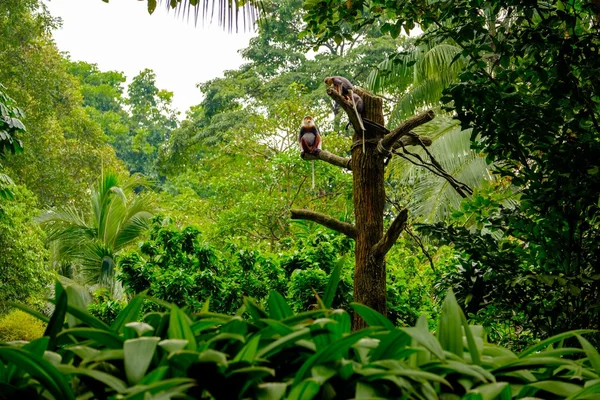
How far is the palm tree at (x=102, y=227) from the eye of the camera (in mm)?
15352

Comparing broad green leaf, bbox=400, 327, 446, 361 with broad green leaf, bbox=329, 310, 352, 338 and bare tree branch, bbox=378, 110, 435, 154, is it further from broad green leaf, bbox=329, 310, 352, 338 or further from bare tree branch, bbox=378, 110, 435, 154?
bare tree branch, bbox=378, 110, 435, 154

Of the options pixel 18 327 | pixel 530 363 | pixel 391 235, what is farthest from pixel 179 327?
pixel 18 327

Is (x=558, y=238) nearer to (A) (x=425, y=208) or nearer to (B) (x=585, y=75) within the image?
(B) (x=585, y=75)

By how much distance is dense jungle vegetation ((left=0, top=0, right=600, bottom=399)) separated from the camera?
995 millimetres

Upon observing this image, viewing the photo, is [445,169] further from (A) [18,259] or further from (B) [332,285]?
(B) [332,285]

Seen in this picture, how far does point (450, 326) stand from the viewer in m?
1.13

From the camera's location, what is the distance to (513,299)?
10.7 feet

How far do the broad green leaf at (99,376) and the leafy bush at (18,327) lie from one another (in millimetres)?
12653

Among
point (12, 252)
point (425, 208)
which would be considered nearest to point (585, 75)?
point (425, 208)

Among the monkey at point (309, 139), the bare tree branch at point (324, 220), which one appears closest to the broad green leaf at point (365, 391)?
the bare tree branch at point (324, 220)

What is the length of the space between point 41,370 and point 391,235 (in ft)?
11.8

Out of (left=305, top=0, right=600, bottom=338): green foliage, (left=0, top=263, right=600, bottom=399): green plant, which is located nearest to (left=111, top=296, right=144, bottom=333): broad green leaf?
(left=0, top=263, right=600, bottom=399): green plant

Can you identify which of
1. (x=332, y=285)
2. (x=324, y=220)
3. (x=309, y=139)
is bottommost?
(x=332, y=285)

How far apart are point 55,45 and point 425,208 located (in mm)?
11423
